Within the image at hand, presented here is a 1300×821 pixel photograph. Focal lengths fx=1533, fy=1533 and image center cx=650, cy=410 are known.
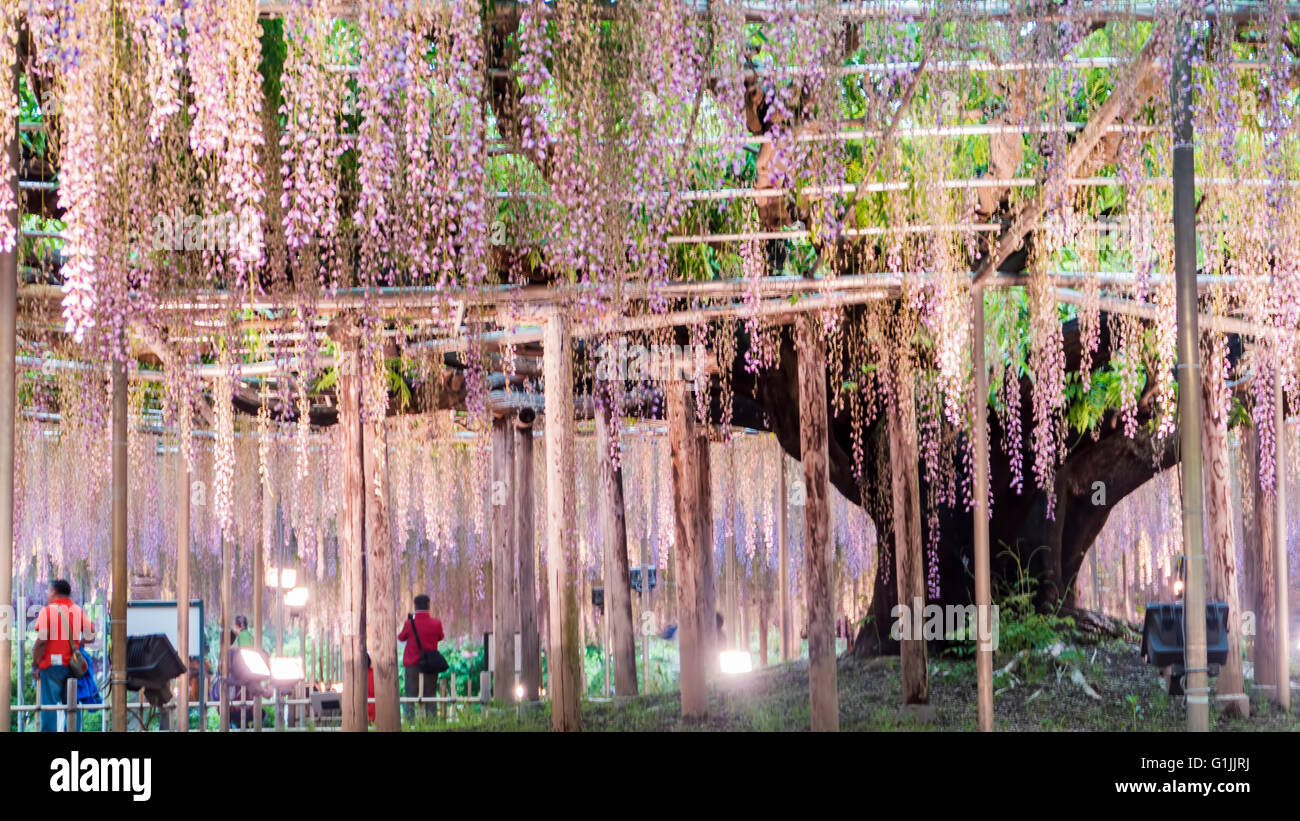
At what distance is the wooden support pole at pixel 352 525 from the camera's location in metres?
8.90

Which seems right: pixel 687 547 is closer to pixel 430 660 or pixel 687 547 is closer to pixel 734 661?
pixel 734 661

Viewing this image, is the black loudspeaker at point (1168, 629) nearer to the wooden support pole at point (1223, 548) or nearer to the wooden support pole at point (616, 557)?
the wooden support pole at point (1223, 548)

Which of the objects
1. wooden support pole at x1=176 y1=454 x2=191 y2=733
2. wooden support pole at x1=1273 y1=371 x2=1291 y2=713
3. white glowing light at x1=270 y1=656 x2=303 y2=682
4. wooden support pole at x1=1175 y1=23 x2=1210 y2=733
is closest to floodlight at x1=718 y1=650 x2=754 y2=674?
white glowing light at x1=270 y1=656 x2=303 y2=682

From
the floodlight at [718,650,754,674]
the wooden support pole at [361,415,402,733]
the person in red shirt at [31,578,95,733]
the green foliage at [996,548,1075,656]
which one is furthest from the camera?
the floodlight at [718,650,754,674]

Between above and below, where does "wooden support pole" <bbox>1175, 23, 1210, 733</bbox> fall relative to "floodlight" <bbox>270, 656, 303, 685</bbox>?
above

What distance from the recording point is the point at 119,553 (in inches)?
292

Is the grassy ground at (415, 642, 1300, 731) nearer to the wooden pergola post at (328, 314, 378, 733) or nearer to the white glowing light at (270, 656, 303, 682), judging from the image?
the white glowing light at (270, 656, 303, 682)

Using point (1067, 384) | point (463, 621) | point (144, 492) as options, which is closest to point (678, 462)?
point (1067, 384)

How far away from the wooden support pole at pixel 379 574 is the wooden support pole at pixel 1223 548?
5.28 metres

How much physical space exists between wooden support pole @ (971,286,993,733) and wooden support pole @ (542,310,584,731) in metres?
2.35

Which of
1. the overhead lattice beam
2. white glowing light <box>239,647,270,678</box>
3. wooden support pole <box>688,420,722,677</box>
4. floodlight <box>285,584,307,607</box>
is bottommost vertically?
white glowing light <box>239,647,270,678</box>

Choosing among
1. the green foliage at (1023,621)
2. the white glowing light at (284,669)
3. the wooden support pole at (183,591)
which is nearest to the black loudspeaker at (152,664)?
the wooden support pole at (183,591)

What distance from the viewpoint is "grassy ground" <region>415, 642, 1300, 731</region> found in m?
10.3

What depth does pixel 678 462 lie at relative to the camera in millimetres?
11203
